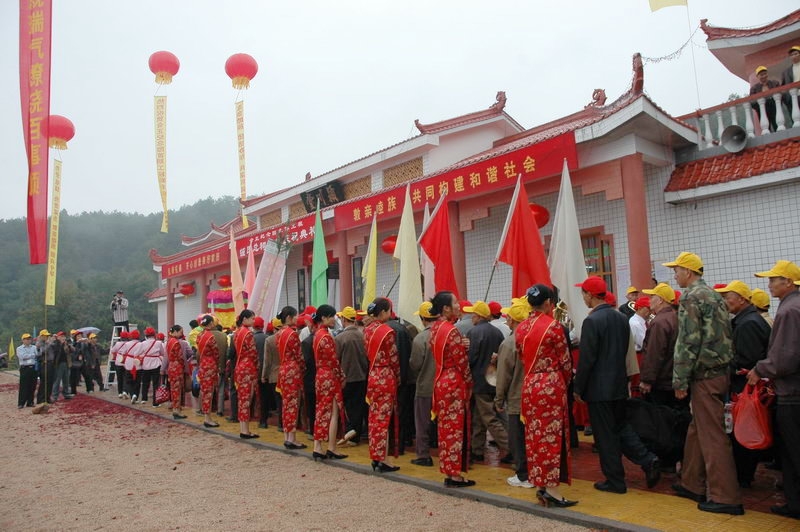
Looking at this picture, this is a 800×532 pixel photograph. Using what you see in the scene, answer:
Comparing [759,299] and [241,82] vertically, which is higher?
[241,82]

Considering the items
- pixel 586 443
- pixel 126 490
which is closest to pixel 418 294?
pixel 586 443

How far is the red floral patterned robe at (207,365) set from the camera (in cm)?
872

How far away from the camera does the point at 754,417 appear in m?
3.95

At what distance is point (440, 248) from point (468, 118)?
5.88 meters

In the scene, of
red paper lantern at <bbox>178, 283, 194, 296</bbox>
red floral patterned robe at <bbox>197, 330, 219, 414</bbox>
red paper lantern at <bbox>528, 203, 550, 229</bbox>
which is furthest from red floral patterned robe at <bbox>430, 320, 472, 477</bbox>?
red paper lantern at <bbox>178, 283, 194, 296</bbox>

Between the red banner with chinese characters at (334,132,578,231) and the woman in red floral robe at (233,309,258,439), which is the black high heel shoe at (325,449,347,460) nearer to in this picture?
the woman in red floral robe at (233,309,258,439)

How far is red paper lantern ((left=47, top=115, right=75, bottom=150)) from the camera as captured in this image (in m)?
14.9

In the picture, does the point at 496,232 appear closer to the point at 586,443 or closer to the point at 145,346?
the point at 586,443

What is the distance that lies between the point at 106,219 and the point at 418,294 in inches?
3187

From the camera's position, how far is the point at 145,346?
12336 mm

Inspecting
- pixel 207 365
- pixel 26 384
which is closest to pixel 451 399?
pixel 207 365

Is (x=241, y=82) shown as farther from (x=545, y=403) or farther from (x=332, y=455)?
(x=545, y=403)

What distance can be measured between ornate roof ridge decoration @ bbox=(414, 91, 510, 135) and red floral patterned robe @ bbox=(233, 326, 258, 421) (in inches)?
234

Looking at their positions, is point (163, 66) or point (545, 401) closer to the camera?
point (545, 401)
